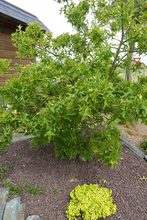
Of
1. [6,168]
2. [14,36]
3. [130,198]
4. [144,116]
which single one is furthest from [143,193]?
[14,36]

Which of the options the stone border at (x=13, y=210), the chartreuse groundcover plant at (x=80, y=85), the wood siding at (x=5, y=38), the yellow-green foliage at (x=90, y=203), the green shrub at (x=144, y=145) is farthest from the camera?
the wood siding at (x=5, y=38)

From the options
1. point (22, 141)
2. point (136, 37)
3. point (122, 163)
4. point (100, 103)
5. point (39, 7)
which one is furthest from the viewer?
point (39, 7)

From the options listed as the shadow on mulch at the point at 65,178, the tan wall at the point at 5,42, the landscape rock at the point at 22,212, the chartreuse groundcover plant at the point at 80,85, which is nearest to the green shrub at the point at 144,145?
the shadow on mulch at the point at 65,178

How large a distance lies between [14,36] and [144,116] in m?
2.12

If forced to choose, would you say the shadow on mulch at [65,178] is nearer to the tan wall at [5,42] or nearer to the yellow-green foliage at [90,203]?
the yellow-green foliage at [90,203]

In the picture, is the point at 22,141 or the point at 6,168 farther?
the point at 22,141

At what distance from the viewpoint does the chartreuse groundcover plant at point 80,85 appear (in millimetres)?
2324

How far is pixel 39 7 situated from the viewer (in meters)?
11.1

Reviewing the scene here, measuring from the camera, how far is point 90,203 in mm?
2803

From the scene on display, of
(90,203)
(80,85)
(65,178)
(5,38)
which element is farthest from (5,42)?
(90,203)

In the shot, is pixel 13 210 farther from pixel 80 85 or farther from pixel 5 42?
pixel 5 42

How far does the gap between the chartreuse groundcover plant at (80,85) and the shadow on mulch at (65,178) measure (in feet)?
0.84

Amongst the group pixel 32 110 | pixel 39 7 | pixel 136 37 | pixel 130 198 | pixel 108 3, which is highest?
pixel 39 7

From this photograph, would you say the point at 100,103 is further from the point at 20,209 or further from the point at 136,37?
the point at 20,209
